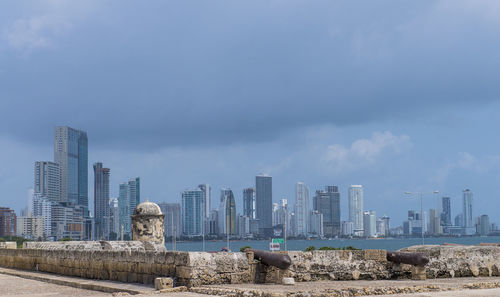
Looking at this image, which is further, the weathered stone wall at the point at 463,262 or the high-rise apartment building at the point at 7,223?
the high-rise apartment building at the point at 7,223

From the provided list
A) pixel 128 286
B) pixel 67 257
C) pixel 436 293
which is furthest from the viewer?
pixel 67 257

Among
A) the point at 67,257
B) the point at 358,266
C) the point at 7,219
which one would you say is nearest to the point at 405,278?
the point at 358,266

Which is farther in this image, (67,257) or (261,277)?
(67,257)

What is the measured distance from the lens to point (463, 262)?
544 inches

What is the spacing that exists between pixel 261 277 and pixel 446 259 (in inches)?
167

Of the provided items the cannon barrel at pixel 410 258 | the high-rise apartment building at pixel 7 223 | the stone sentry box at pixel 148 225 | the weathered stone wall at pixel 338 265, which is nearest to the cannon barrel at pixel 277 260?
the weathered stone wall at pixel 338 265

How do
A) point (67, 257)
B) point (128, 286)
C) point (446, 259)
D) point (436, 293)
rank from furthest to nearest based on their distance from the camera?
point (67, 257) → point (446, 259) → point (128, 286) → point (436, 293)

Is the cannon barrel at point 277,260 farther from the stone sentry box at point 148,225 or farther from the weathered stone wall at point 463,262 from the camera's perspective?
the stone sentry box at point 148,225

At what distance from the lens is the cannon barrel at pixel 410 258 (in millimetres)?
12719

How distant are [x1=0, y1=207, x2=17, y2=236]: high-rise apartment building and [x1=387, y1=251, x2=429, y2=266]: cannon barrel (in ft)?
600

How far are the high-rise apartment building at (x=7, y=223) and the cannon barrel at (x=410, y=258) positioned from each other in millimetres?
182810

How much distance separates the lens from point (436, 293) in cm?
956

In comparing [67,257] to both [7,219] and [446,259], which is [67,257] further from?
[7,219]

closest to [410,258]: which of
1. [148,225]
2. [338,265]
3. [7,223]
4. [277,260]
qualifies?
[338,265]
